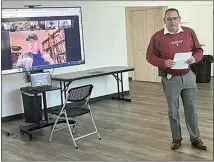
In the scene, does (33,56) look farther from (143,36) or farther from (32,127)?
(143,36)

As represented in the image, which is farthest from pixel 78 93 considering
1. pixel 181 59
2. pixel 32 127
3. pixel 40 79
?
pixel 181 59

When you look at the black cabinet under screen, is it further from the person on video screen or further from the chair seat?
the chair seat

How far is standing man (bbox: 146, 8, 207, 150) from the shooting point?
11.1ft

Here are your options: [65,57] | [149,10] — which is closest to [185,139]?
[65,57]

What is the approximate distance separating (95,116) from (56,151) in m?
1.73

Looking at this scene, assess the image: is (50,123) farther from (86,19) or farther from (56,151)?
(86,19)

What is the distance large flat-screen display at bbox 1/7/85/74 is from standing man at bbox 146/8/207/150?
2.03m

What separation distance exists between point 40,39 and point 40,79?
0.66 metres

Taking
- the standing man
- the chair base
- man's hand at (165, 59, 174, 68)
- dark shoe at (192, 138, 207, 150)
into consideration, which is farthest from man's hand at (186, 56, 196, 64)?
the chair base

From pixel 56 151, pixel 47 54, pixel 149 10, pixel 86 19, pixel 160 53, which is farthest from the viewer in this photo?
pixel 149 10

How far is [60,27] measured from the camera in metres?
5.16

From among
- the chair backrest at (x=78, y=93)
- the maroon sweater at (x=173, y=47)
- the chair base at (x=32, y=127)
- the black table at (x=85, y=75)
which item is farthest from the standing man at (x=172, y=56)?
the black table at (x=85, y=75)

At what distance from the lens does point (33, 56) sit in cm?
493

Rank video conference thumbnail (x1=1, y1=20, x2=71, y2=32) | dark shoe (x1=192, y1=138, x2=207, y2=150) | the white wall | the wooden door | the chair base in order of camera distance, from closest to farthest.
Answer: dark shoe (x1=192, y1=138, x2=207, y2=150)
the chair base
video conference thumbnail (x1=1, y1=20, x2=71, y2=32)
the white wall
the wooden door
